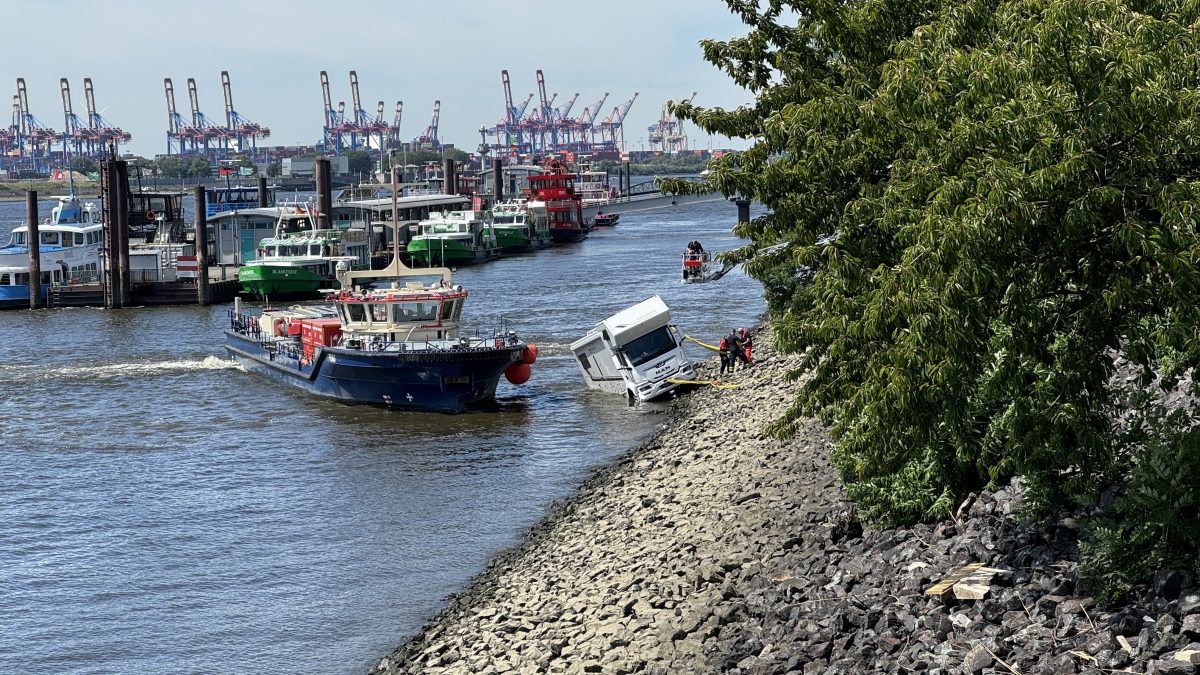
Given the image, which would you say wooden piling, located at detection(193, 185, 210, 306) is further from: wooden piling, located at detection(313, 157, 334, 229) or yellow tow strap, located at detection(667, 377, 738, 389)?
yellow tow strap, located at detection(667, 377, 738, 389)

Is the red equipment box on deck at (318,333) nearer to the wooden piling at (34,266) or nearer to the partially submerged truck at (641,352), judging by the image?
the partially submerged truck at (641,352)

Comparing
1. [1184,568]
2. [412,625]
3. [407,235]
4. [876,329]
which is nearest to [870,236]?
[876,329]

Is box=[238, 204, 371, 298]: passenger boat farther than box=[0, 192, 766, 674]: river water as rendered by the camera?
Yes

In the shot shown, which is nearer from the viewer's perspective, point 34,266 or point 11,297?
point 34,266

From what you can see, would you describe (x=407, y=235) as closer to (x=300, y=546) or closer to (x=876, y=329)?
(x=300, y=546)

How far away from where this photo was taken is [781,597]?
16031 mm

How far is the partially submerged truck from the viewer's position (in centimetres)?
3697

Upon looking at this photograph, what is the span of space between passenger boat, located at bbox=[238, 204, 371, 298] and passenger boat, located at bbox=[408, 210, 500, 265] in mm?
8738

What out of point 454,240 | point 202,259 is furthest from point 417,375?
point 454,240

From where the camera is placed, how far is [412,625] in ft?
67.1

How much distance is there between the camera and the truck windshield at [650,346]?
3769cm

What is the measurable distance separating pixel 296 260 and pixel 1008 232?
62645 millimetres

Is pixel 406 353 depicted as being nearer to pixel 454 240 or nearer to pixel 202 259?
pixel 202 259

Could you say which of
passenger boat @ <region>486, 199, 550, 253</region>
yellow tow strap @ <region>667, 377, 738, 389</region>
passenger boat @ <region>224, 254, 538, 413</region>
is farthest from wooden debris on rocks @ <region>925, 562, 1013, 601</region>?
passenger boat @ <region>486, 199, 550, 253</region>
